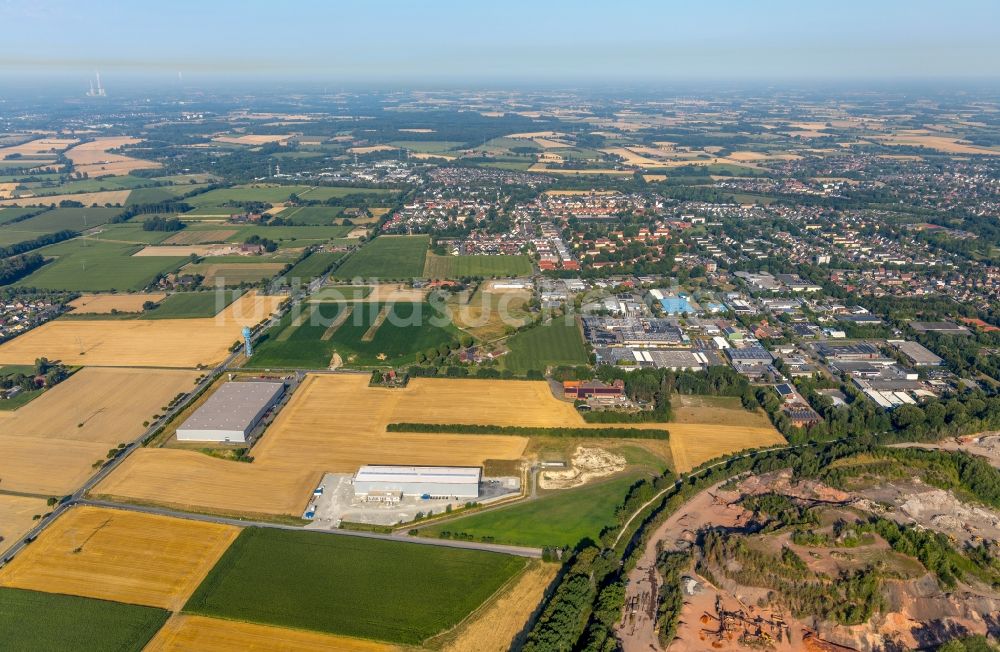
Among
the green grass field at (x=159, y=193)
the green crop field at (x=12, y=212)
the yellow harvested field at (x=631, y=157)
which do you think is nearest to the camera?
the green crop field at (x=12, y=212)

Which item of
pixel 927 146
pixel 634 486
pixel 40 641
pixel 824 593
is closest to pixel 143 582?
pixel 40 641

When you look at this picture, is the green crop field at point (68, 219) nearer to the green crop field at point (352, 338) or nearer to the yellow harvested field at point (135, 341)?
the yellow harvested field at point (135, 341)

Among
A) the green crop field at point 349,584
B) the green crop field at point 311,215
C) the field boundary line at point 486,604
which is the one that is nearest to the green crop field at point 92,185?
the green crop field at point 311,215

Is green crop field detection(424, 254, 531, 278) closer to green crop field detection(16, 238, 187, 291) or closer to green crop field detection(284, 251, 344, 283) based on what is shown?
green crop field detection(284, 251, 344, 283)

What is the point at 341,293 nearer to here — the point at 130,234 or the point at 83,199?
the point at 130,234

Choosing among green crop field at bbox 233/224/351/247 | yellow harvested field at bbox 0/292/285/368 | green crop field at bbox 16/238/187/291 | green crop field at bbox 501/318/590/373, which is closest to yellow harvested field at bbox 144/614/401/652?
green crop field at bbox 501/318/590/373

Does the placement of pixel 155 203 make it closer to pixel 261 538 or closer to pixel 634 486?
pixel 261 538

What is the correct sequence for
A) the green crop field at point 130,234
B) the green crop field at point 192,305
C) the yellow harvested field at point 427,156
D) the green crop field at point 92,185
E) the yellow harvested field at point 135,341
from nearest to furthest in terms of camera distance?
1. the yellow harvested field at point 135,341
2. the green crop field at point 192,305
3. the green crop field at point 130,234
4. the green crop field at point 92,185
5. the yellow harvested field at point 427,156
